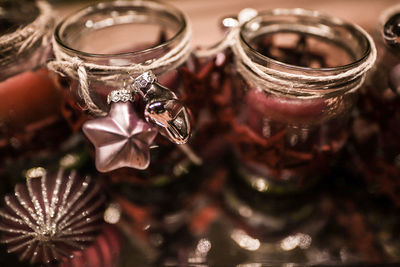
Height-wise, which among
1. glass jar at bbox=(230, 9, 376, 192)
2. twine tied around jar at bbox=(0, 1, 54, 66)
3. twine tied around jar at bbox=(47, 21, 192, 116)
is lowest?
glass jar at bbox=(230, 9, 376, 192)

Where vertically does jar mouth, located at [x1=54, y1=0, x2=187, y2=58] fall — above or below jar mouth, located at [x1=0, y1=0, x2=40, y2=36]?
below

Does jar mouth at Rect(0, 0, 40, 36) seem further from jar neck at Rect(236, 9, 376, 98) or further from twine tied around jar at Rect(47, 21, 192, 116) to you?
jar neck at Rect(236, 9, 376, 98)

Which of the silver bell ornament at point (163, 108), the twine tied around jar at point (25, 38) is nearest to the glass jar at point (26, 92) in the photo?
the twine tied around jar at point (25, 38)

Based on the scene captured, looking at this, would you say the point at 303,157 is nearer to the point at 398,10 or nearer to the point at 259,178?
the point at 259,178

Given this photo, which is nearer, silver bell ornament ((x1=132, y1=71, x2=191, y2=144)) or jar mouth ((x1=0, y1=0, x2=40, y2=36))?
silver bell ornament ((x1=132, y1=71, x2=191, y2=144))

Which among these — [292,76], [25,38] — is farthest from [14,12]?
[292,76]

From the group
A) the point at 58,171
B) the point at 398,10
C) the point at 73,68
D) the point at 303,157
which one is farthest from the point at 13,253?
the point at 398,10

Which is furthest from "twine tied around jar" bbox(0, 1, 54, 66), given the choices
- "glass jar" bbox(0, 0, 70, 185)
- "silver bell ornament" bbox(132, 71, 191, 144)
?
"silver bell ornament" bbox(132, 71, 191, 144)
